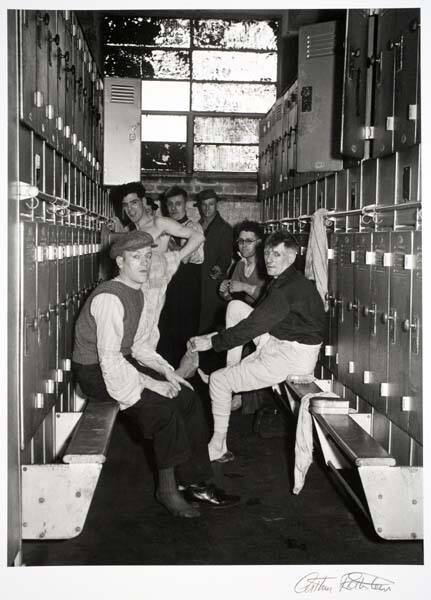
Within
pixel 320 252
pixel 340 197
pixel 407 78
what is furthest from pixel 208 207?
pixel 407 78

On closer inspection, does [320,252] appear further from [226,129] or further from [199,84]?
[199,84]

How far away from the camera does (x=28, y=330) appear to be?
296 centimetres

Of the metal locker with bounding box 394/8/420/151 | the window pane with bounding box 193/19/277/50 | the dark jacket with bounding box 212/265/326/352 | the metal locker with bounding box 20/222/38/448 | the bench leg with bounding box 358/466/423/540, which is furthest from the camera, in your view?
the window pane with bounding box 193/19/277/50

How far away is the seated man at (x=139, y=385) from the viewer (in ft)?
10.9

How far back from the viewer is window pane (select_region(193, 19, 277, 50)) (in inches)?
340

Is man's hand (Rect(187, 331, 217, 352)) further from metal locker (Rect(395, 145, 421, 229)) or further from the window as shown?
the window

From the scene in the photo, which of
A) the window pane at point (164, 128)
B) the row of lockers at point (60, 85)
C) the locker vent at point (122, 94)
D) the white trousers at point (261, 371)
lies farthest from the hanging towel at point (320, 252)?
the window pane at point (164, 128)

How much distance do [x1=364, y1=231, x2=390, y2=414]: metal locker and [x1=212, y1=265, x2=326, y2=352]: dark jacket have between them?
38 cm

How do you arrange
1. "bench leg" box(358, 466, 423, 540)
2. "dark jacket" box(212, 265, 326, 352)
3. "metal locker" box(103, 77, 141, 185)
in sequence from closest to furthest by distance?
"bench leg" box(358, 466, 423, 540)
"dark jacket" box(212, 265, 326, 352)
"metal locker" box(103, 77, 141, 185)

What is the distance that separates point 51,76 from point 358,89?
167 cm

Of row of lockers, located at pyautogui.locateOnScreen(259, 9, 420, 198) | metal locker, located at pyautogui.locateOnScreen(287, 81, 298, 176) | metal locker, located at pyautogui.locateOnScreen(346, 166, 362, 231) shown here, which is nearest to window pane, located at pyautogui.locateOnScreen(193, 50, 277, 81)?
metal locker, located at pyautogui.locateOnScreen(287, 81, 298, 176)

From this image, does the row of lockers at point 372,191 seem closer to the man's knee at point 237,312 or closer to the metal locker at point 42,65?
the man's knee at point 237,312

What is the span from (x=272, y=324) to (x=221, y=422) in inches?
26.6

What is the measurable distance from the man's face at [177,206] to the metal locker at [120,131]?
75 cm
